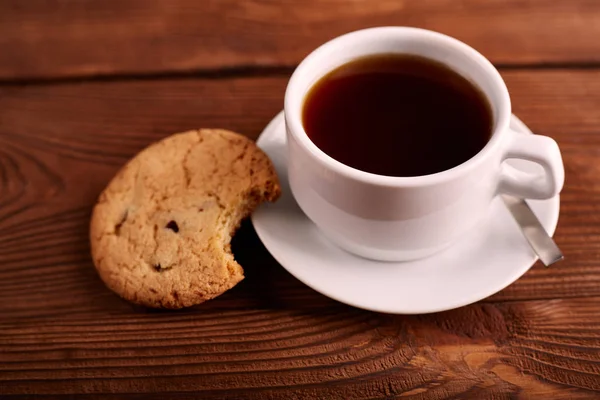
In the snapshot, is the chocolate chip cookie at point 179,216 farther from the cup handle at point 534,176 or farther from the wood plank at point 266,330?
the cup handle at point 534,176

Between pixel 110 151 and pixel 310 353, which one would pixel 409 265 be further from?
pixel 110 151

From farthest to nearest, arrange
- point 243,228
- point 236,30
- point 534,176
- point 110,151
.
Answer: point 236,30 < point 110,151 < point 243,228 < point 534,176

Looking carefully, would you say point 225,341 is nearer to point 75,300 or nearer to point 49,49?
point 75,300

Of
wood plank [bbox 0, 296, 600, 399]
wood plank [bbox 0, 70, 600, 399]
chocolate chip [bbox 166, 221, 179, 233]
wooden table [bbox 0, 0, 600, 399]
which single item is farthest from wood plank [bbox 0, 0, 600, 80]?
wood plank [bbox 0, 296, 600, 399]

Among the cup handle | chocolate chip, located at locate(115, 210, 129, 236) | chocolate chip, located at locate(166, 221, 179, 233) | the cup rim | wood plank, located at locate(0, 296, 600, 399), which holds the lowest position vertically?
wood plank, located at locate(0, 296, 600, 399)

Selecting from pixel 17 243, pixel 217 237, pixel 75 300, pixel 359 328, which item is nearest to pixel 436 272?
pixel 359 328

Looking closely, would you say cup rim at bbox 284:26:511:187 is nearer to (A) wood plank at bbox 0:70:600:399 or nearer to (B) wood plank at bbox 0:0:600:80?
(A) wood plank at bbox 0:70:600:399

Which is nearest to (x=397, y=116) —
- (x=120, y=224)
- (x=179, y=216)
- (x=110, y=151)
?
(x=179, y=216)
